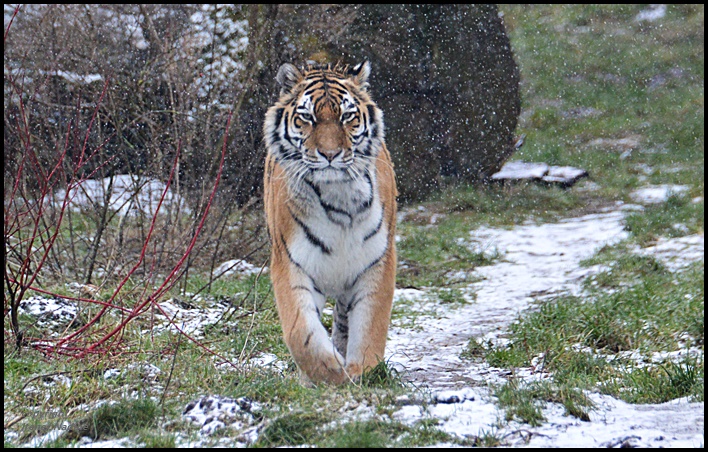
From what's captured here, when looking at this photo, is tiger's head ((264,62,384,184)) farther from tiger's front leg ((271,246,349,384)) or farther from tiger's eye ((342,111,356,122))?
tiger's front leg ((271,246,349,384))

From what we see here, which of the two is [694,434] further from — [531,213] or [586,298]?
[531,213]

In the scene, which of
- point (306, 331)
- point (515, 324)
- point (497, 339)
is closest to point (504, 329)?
point (515, 324)

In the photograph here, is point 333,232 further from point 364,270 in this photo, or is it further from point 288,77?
point 288,77

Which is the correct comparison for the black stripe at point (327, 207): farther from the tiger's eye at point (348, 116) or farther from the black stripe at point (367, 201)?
the tiger's eye at point (348, 116)

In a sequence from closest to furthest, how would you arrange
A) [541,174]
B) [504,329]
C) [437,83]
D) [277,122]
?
[277,122]
[504,329]
[437,83]
[541,174]

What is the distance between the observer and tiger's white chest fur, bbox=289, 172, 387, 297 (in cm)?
366

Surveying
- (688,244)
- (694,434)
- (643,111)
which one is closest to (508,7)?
(643,111)

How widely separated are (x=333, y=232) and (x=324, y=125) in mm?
498

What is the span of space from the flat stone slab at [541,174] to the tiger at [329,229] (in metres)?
6.88

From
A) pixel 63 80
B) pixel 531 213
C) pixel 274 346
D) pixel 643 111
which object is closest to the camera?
pixel 274 346

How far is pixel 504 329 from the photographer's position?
5.29 metres

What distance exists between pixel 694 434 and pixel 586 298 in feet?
10.8

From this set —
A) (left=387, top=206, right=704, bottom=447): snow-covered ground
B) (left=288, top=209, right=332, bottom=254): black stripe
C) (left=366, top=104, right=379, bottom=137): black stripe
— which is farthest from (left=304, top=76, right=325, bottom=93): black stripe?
(left=387, top=206, right=704, bottom=447): snow-covered ground

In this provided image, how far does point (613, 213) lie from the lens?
9.05 meters
